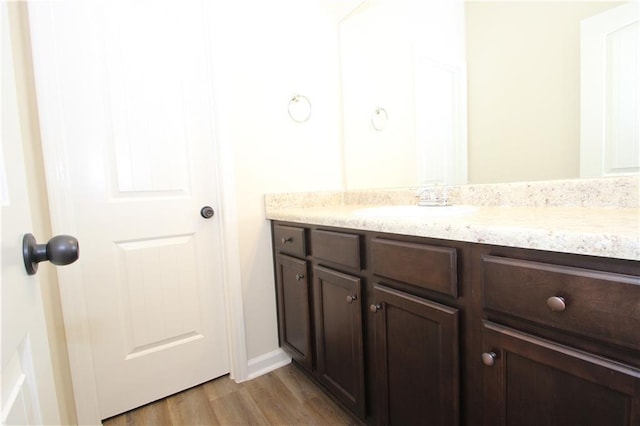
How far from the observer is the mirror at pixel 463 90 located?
1042 mm

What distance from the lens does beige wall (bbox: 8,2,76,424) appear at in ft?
3.53

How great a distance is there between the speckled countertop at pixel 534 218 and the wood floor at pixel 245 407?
861mm

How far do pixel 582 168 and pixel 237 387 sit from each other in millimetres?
1748

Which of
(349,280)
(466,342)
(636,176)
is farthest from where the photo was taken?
(349,280)

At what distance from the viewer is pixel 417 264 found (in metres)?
0.88

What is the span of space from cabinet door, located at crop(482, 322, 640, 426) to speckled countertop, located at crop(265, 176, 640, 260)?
0.20m

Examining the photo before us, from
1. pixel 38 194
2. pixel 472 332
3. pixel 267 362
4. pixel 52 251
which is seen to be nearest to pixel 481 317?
pixel 472 332

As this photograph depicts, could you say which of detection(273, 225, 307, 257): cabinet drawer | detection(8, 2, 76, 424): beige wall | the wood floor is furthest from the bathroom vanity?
detection(8, 2, 76, 424): beige wall

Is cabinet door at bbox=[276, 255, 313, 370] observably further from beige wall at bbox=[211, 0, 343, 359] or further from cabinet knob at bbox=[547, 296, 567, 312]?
cabinet knob at bbox=[547, 296, 567, 312]

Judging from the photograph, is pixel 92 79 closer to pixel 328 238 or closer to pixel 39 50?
pixel 39 50

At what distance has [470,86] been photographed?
132 cm

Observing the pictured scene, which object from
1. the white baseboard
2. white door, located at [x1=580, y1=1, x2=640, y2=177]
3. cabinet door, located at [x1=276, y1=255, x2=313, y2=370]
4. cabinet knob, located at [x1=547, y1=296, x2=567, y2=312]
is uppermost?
white door, located at [x1=580, y1=1, x2=640, y2=177]

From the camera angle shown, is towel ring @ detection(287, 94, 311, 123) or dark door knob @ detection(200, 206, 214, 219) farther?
towel ring @ detection(287, 94, 311, 123)

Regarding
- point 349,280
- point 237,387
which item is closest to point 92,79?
point 349,280
